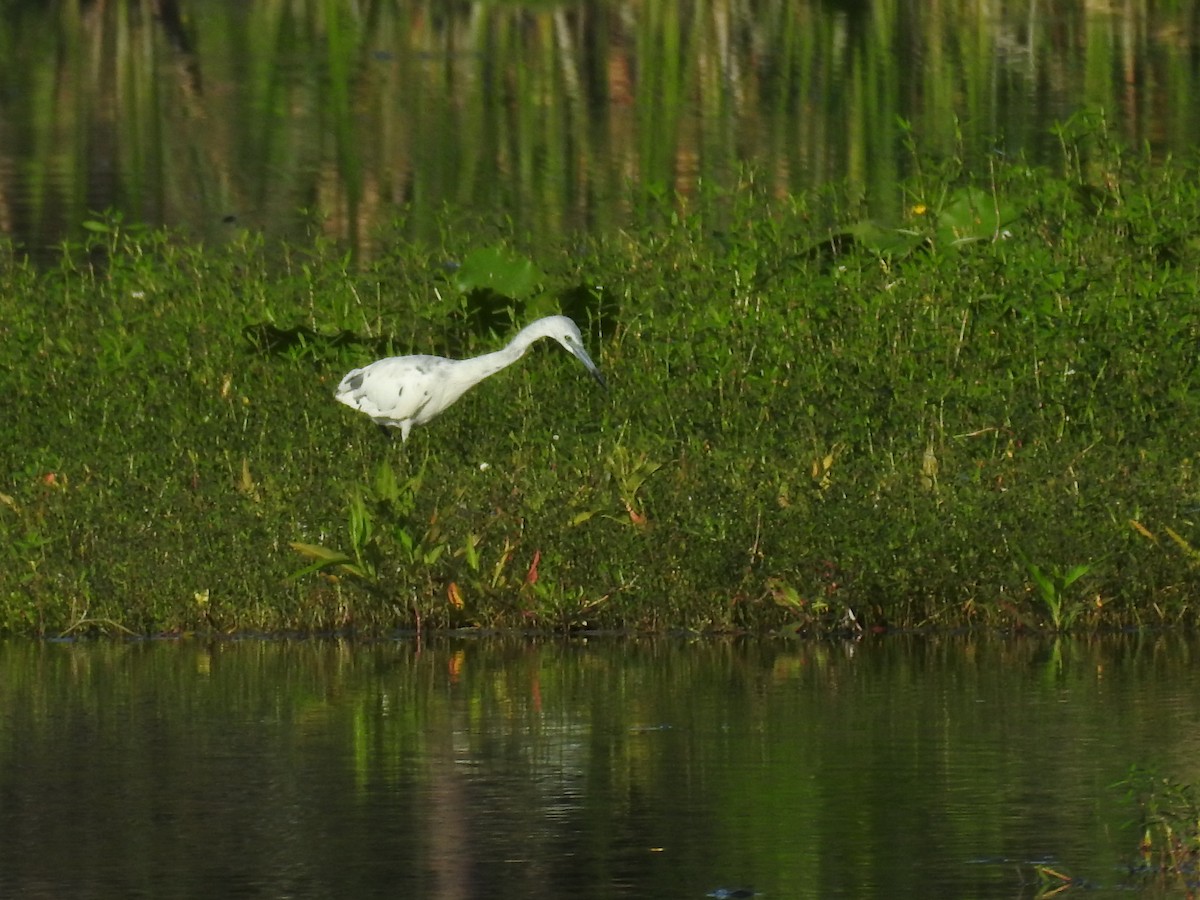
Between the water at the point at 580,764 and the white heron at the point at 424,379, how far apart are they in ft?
6.28

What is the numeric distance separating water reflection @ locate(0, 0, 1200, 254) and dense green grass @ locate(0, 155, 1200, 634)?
0.79 meters

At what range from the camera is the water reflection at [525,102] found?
656 inches

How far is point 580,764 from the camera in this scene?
23.4 ft

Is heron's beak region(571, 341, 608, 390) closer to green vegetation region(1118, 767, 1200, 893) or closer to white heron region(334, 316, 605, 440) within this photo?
white heron region(334, 316, 605, 440)

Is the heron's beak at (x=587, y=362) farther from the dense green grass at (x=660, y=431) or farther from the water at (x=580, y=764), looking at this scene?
the water at (x=580, y=764)

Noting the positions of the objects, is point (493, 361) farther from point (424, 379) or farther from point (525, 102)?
point (525, 102)

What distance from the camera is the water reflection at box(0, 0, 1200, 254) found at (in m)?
16.7

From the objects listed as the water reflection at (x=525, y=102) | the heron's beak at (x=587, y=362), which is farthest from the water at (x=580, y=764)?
the water reflection at (x=525, y=102)

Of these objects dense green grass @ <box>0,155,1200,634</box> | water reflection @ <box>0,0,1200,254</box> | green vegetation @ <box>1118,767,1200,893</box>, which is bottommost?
green vegetation @ <box>1118,767,1200,893</box>

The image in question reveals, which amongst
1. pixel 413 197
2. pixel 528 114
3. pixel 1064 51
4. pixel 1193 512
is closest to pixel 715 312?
pixel 1193 512

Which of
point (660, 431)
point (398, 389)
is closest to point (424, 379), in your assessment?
point (398, 389)

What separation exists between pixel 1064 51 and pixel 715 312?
11.8 m

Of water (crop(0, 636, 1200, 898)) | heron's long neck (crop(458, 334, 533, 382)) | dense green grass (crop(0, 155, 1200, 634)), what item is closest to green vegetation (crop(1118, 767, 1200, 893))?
water (crop(0, 636, 1200, 898))

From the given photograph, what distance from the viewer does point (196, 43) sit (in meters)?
25.9
